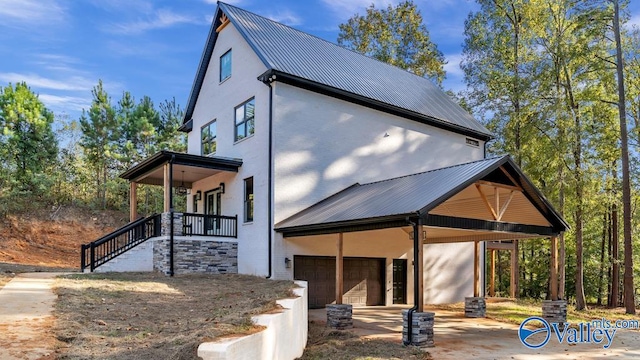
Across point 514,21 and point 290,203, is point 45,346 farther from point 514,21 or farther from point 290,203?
point 514,21

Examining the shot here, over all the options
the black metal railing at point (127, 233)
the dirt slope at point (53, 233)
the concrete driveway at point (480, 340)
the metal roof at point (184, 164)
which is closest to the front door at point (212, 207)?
the metal roof at point (184, 164)

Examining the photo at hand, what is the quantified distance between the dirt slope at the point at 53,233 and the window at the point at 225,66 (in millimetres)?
11994

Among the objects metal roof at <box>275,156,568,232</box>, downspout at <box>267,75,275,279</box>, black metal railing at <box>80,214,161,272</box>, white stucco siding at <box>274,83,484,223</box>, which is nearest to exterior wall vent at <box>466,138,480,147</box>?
white stucco siding at <box>274,83,484,223</box>

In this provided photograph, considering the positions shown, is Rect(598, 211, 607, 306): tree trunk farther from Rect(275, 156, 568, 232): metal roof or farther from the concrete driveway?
Rect(275, 156, 568, 232): metal roof

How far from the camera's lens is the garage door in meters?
14.2

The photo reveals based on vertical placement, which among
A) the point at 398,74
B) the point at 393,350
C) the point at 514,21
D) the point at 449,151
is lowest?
the point at 393,350

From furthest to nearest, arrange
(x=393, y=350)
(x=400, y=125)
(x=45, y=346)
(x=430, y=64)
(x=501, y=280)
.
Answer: (x=501, y=280)
(x=430, y=64)
(x=400, y=125)
(x=393, y=350)
(x=45, y=346)

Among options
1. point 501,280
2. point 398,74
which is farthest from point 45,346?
point 501,280

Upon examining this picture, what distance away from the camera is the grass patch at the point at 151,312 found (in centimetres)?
517

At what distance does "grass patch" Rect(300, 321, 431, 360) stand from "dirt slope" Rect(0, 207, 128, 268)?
55.5ft

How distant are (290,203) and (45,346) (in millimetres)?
9273

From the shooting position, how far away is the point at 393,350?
847cm

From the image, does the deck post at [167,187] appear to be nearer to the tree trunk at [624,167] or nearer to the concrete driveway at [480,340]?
the concrete driveway at [480,340]

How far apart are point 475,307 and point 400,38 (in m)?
20.1
